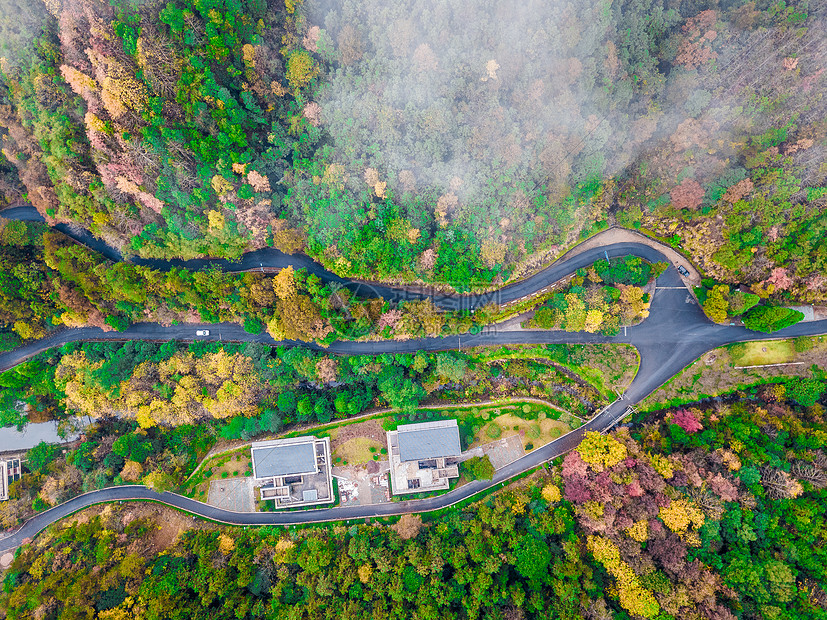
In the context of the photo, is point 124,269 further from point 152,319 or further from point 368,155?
point 368,155

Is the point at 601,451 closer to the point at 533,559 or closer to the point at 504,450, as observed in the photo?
the point at 504,450

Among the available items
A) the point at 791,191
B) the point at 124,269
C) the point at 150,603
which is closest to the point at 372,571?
the point at 150,603

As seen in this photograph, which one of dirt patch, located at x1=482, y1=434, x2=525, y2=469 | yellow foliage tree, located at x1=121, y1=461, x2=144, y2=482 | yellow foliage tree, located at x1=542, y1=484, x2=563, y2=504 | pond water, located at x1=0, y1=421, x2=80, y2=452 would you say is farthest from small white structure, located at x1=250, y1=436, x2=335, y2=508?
pond water, located at x1=0, y1=421, x2=80, y2=452

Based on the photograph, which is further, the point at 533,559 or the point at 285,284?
the point at 285,284

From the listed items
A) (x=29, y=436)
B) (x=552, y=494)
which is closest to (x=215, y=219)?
(x=29, y=436)

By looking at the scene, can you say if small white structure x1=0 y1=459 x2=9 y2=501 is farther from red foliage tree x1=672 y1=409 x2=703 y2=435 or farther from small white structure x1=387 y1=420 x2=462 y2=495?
red foliage tree x1=672 y1=409 x2=703 y2=435

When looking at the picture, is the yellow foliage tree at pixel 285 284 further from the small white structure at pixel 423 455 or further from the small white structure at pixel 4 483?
the small white structure at pixel 4 483
